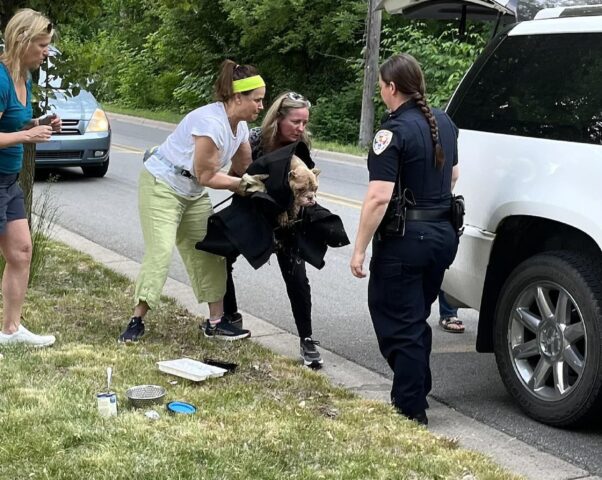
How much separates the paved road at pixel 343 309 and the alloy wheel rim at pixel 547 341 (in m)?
0.23

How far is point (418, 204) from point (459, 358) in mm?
1751

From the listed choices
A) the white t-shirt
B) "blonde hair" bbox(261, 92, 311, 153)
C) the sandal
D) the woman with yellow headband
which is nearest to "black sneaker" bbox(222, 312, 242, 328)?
the woman with yellow headband

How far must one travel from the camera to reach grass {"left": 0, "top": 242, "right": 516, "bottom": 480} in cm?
363

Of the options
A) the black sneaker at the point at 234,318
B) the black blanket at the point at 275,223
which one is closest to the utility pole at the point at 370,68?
the black sneaker at the point at 234,318

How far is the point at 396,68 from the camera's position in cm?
439

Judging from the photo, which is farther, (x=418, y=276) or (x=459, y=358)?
(x=459, y=358)

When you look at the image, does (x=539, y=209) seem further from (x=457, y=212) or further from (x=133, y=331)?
(x=133, y=331)

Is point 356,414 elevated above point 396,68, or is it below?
below

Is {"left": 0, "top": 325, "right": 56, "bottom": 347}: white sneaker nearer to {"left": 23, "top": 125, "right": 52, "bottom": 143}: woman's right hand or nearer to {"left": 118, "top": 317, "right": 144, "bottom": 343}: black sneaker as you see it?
{"left": 118, "top": 317, "right": 144, "bottom": 343}: black sneaker

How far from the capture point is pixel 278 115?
5.41 m

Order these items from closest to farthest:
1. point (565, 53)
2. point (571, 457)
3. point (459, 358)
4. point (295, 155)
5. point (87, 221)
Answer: point (571, 457) → point (565, 53) → point (295, 155) → point (459, 358) → point (87, 221)

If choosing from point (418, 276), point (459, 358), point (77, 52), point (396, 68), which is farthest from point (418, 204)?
point (77, 52)

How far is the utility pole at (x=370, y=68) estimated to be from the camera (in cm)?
1928

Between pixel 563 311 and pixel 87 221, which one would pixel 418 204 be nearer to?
pixel 563 311
